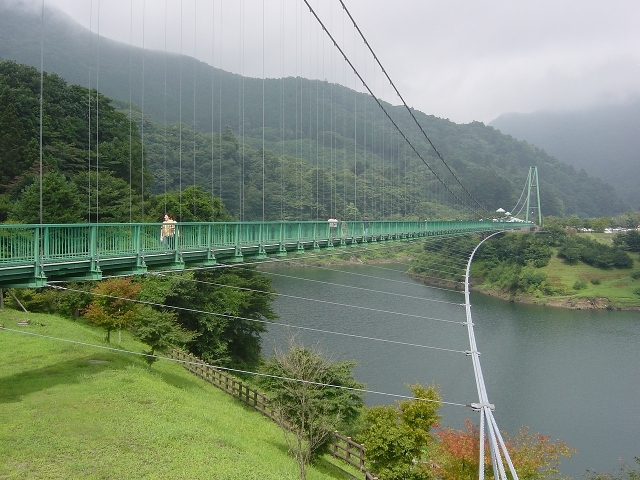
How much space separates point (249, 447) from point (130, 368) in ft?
12.6

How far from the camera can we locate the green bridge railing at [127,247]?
6.58 meters

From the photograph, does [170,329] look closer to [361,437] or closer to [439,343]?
[361,437]

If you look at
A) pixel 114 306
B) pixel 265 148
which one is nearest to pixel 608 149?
pixel 265 148

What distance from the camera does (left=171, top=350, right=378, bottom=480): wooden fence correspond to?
10055 mm

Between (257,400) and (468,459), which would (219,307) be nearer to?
(257,400)

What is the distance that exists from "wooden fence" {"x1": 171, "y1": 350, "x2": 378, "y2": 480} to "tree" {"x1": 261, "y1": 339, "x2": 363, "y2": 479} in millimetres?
429

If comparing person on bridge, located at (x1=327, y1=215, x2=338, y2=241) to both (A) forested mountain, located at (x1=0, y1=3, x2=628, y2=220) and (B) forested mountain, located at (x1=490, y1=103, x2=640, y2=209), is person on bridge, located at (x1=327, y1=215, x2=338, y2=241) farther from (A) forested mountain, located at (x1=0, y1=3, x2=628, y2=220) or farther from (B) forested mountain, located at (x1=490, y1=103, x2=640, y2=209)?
(B) forested mountain, located at (x1=490, y1=103, x2=640, y2=209)

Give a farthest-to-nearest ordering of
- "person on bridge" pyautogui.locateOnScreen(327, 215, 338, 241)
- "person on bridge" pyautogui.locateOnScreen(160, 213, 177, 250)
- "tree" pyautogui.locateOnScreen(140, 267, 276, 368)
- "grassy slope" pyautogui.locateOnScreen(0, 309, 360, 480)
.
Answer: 1. "tree" pyautogui.locateOnScreen(140, 267, 276, 368)
2. "person on bridge" pyautogui.locateOnScreen(327, 215, 338, 241)
3. "person on bridge" pyautogui.locateOnScreen(160, 213, 177, 250)
4. "grassy slope" pyautogui.locateOnScreen(0, 309, 360, 480)

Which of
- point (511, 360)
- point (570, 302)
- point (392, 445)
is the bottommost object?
point (511, 360)

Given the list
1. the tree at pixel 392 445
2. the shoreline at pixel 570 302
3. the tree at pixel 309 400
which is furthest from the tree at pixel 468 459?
the shoreline at pixel 570 302

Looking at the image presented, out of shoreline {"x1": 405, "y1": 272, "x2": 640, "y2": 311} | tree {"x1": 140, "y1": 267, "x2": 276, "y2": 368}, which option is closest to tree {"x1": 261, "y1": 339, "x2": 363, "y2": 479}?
tree {"x1": 140, "y1": 267, "x2": 276, "y2": 368}

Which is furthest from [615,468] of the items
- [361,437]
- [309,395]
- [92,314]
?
[92,314]

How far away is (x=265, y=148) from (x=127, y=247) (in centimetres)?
6010

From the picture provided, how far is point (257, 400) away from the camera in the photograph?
12.2 meters
